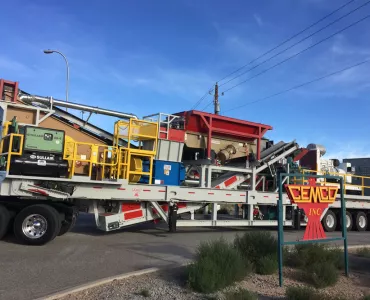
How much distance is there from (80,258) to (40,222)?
6.86ft

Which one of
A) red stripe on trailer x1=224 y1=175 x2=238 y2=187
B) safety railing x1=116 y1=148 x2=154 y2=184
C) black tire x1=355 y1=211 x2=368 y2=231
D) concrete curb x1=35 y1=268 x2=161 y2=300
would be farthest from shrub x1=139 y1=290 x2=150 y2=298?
black tire x1=355 y1=211 x2=368 y2=231

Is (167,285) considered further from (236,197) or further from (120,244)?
(236,197)

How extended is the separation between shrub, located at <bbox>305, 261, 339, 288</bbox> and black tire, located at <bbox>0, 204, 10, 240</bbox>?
7.00 meters

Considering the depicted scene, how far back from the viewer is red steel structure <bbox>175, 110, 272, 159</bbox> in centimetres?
1285

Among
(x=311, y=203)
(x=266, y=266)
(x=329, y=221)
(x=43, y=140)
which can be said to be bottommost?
(x=266, y=266)

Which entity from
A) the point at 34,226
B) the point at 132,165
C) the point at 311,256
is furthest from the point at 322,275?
the point at 34,226

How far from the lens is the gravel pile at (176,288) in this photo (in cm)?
527

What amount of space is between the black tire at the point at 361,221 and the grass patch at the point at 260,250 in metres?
11.3

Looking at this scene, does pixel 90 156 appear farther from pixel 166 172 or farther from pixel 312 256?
pixel 312 256

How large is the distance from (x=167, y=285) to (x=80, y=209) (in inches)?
230

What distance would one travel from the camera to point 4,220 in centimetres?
936

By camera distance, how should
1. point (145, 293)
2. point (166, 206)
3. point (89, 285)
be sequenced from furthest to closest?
point (166, 206), point (89, 285), point (145, 293)

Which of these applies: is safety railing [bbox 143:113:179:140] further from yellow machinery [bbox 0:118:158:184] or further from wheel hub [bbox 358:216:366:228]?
wheel hub [bbox 358:216:366:228]

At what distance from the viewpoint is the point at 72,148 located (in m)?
10.3
